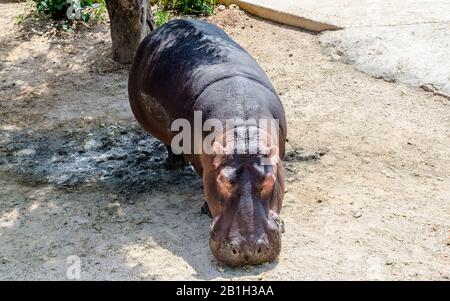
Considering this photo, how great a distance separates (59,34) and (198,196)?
4.93m

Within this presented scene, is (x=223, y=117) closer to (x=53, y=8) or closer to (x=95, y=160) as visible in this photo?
(x=95, y=160)

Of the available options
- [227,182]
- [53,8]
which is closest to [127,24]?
[53,8]

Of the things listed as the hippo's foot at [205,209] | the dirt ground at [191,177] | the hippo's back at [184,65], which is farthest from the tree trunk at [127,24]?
the hippo's foot at [205,209]

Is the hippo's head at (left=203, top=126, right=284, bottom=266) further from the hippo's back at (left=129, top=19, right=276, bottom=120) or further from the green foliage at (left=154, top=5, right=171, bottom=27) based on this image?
Answer: the green foliage at (left=154, top=5, right=171, bottom=27)

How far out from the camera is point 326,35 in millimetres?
9633

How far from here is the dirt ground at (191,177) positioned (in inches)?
203

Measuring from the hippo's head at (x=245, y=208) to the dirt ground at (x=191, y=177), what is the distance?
166mm

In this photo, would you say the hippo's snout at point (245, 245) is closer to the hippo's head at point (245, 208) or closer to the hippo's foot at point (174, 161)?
the hippo's head at point (245, 208)

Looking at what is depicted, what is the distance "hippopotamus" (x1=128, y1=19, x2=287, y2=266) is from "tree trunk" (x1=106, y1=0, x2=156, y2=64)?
2622 mm

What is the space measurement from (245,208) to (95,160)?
2.77 m

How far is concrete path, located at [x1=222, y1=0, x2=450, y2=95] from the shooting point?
848cm

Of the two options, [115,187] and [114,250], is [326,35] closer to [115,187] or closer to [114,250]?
[115,187]

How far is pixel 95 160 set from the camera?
706cm
